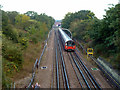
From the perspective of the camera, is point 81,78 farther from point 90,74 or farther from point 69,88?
point 69,88

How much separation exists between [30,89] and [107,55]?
11.1 meters

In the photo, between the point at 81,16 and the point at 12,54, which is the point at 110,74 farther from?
the point at 81,16

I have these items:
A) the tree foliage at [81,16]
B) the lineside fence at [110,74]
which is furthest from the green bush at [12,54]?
the tree foliage at [81,16]

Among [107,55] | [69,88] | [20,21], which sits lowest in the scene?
[69,88]

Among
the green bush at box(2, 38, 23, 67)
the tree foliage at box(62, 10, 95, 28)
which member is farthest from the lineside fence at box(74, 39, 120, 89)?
the tree foliage at box(62, 10, 95, 28)

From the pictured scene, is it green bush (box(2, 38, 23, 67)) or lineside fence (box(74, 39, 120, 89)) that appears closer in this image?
lineside fence (box(74, 39, 120, 89))

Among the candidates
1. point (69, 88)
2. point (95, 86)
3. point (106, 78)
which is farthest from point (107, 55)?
point (69, 88)

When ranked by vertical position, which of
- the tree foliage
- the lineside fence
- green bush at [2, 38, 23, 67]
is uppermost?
A: the tree foliage

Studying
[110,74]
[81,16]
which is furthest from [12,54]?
[81,16]

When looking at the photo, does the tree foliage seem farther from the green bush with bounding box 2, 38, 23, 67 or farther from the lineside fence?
the green bush with bounding box 2, 38, 23, 67

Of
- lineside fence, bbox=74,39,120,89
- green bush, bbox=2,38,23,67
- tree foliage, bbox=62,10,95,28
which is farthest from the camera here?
tree foliage, bbox=62,10,95,28

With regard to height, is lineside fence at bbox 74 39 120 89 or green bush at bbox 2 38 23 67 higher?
green bush at bbox 2 38 23 67

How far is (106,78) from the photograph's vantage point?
13133mm

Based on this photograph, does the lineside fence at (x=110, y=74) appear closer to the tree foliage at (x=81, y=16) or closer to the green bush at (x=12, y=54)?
the green bush at (x=12, y=54)
